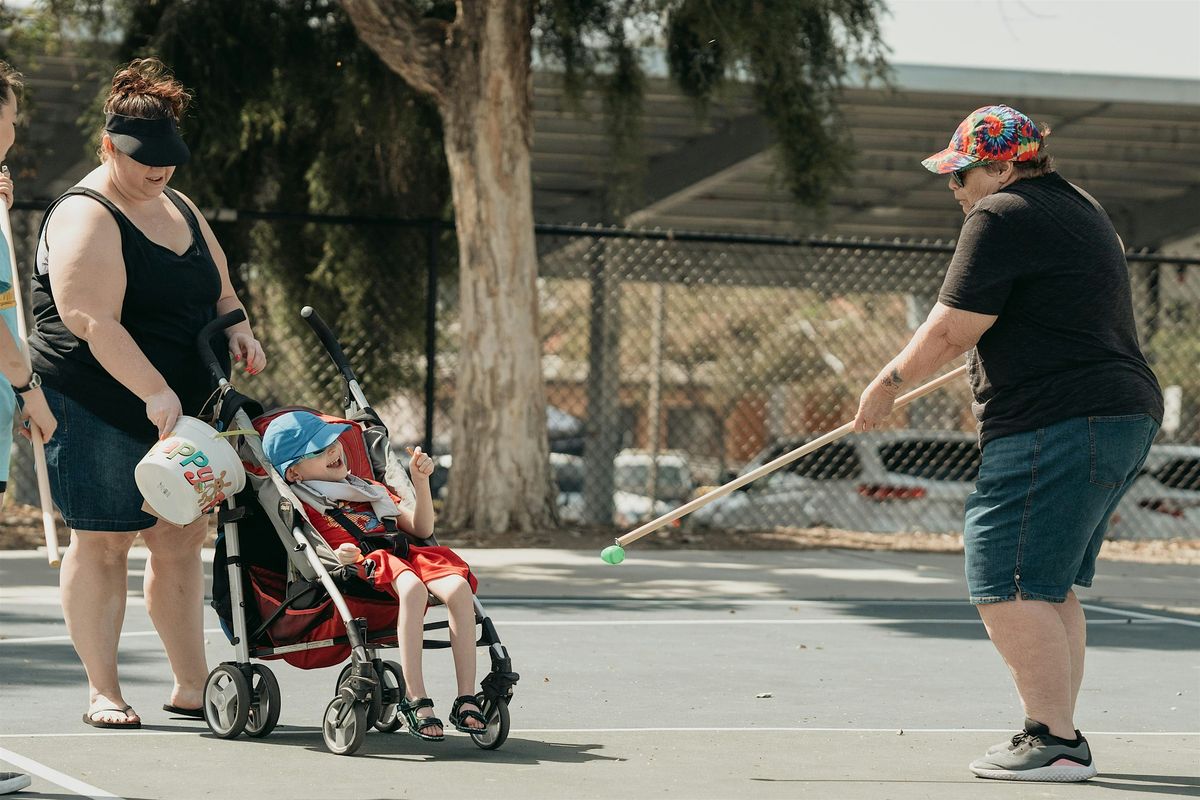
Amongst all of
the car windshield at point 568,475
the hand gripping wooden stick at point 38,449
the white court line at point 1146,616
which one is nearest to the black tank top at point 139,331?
the hand gripping wooden stick at point 38,449

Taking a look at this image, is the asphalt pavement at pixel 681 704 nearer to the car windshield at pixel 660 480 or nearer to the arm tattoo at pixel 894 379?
the arm tattoo at pixel 894 379

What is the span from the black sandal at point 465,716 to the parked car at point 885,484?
10.4 metres

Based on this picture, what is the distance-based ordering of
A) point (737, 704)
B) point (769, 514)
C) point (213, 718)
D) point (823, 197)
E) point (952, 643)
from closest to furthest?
point (213, 718) → point (737, 704) → point (952, 643) → point (823, 197) → point (769, 514)

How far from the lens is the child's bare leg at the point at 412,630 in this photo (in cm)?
505

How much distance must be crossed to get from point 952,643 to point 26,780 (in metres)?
4.79

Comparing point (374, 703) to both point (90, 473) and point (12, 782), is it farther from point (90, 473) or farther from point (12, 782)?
point (90, 473)

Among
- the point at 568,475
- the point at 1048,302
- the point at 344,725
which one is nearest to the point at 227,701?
the point at 344,725

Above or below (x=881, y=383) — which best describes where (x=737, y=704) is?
below

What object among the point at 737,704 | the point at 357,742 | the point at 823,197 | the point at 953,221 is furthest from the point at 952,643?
the point at 953,221

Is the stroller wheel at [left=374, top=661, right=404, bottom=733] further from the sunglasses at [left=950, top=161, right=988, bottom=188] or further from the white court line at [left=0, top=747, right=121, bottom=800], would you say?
the sunglasses at [left=950, top=161, right=988, bottom=188]

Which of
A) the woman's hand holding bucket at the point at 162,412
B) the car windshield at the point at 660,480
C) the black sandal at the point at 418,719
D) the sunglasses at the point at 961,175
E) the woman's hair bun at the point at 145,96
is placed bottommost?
the car windshield at the point at 660,480

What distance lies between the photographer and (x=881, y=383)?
5.05 metres

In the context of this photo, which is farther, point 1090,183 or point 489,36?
point 1090,183

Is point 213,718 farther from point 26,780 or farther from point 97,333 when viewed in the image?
point 97,333
